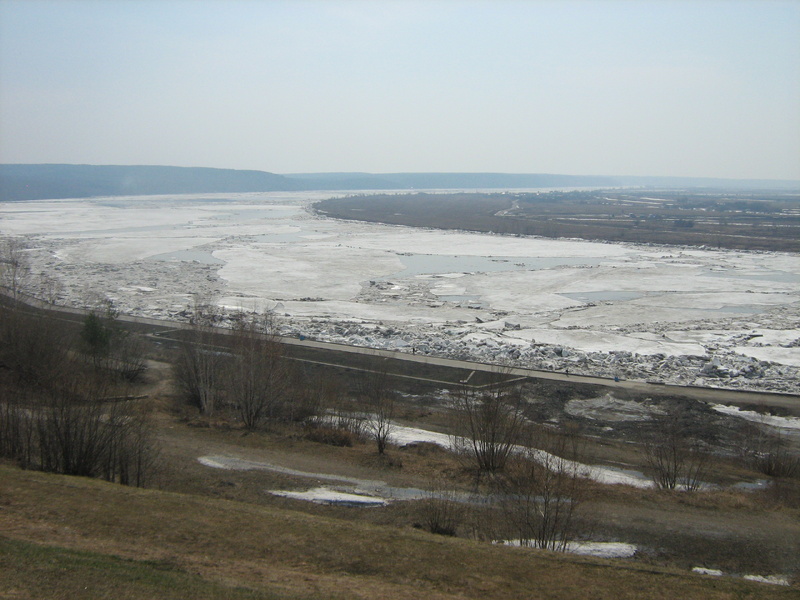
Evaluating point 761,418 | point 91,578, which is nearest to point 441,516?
point 91,578

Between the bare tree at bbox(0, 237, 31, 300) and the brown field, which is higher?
the brown field

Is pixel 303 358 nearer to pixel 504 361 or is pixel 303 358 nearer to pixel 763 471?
pixel 504 361

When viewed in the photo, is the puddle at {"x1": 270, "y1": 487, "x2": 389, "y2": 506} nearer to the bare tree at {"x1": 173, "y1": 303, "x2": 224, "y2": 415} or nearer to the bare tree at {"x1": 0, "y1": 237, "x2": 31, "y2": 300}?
the bare tree at {"x1": 173, "y1": 303, "x2": 224, "y2": 415}

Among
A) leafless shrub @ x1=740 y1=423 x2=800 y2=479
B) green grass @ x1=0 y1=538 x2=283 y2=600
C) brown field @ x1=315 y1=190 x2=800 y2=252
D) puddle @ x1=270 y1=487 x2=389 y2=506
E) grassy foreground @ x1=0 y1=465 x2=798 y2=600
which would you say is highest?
brown field @ x1=315 y1=190 x2=800 y2=252

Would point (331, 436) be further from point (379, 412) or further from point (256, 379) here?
point (256, 379)

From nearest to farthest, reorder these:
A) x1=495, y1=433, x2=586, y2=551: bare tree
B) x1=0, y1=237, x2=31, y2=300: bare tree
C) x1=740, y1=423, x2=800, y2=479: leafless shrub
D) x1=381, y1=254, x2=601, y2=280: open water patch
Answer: x1=495, y1=433, x2=586, y2=551: bare tree < x1=740, y1=423, x2=800, y2=479: leafless shrub < x1=0, y1=237, x2=31, y2=300: bare tree < x1=381, y1=254, x2=601, y2=280: open water patch

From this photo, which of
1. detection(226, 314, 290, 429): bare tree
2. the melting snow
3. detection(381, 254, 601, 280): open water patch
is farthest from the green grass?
detection(381, 254, 601, 280): open water patch
